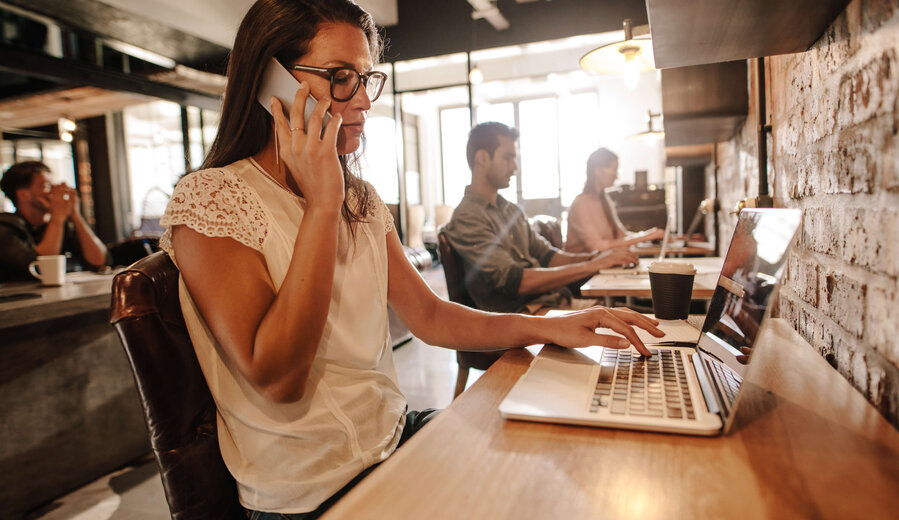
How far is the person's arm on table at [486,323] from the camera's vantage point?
96cm

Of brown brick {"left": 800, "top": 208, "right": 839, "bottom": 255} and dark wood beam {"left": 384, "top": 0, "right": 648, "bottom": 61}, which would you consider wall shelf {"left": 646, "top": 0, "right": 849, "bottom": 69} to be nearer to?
brown brick {"left": 800, "top": 208, "right": 839, "bottom": 255}

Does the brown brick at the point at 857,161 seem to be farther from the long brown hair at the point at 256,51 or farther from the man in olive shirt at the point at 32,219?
the man in olive shirt at the point at 32,219

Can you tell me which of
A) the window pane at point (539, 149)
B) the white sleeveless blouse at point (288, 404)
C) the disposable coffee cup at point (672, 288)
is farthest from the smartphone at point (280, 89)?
the window pane at point (539, 149)

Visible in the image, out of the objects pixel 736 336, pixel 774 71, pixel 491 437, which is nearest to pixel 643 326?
pixel 736 336

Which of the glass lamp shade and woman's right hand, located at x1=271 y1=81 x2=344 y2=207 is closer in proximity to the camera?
woman's right hand, located at x1=271 y1=81 x2=344 y2=207

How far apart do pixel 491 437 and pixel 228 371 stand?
489mm

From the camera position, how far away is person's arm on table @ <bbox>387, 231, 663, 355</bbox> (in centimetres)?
96

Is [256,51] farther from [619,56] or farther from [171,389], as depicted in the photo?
[619,56]

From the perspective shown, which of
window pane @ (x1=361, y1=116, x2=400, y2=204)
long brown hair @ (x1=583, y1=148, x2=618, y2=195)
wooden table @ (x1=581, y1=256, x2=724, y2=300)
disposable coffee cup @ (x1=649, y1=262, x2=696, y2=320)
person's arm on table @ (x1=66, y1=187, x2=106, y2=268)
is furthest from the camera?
window pane @ (x1=361, y1=116, x2=400, y2=204)

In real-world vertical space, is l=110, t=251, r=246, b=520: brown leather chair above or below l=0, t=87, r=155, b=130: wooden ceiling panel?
below

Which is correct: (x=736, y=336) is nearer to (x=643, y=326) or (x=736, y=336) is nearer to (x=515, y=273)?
(x=643, y=326)

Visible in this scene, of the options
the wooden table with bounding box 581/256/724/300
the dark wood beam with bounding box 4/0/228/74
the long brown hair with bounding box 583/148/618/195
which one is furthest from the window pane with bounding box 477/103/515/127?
the wooden table with bounding box 581/256/724/300

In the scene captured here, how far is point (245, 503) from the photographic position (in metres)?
0.82

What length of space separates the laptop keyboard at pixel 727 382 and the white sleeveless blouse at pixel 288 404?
1.88 feet
